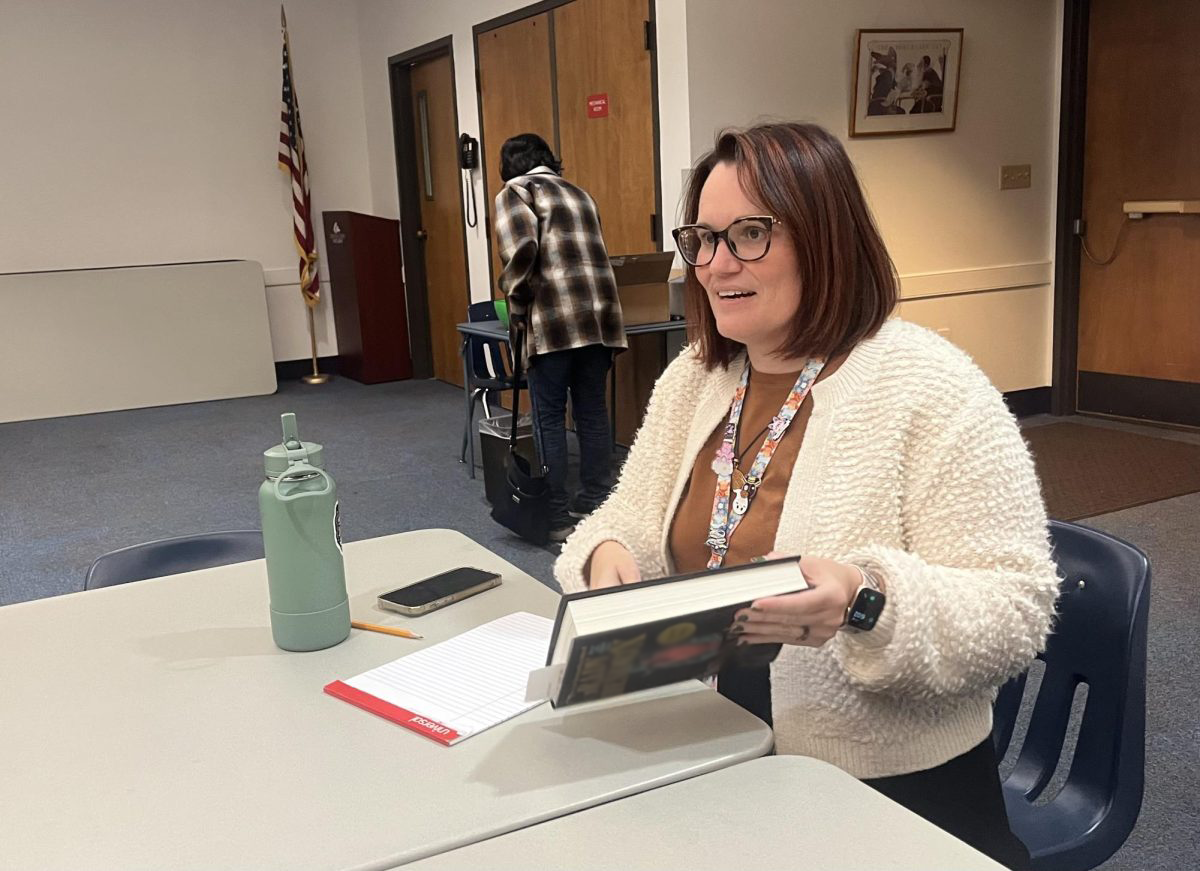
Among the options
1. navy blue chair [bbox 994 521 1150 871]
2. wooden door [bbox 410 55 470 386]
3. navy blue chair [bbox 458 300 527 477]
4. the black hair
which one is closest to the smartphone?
navy blue chair [bbox 994 521 1150 871]

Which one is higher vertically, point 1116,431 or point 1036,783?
point 1036,783

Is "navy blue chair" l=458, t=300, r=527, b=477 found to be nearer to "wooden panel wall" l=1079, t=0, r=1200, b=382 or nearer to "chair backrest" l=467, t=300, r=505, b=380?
"chair backrest" l=467, t=300, r=505, b=380

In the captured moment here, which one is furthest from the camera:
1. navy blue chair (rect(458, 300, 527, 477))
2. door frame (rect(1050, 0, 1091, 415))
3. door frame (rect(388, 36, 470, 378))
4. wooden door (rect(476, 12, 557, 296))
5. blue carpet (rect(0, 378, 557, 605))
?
door frame (rect(388, 36, 470, 378))

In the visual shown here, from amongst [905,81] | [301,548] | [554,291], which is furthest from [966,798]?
[905,81]

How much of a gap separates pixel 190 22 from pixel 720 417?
22.3ft

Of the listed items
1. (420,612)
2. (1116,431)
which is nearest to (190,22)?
(1116,431)

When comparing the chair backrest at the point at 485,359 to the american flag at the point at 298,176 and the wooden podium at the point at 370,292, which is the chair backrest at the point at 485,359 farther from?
the american flag at the point at 298,176

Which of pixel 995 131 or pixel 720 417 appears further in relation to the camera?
pixel 995 131

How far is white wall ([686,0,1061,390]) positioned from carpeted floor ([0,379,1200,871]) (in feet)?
2.00

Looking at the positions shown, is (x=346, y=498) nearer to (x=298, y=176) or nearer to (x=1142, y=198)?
(x=298, y=176)

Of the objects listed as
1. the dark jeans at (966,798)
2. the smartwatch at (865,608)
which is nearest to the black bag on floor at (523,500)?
the dark jeans at (966,798)

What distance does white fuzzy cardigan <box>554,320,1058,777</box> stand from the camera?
3.64ft

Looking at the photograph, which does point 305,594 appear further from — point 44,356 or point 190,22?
point 190,22

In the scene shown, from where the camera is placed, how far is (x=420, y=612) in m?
1.40
